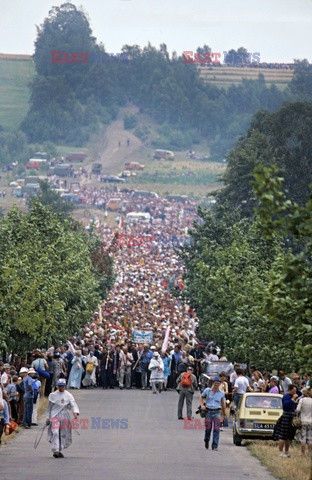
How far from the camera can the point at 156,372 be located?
1969 inches

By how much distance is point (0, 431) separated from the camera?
27594mm

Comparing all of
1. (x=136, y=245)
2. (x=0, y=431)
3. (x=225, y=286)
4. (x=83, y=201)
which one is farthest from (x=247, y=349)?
(x=83, y=201)

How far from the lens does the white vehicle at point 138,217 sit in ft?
541

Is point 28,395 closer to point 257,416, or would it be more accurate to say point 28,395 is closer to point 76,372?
point 257,416

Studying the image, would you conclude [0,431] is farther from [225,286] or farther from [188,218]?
[188,218]

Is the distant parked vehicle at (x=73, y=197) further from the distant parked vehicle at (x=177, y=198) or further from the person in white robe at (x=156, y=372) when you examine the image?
the person in white robe at (x=156, y=372)

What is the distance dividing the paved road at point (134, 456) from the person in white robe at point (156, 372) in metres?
8.90

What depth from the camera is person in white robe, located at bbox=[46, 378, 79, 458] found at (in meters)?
28.6

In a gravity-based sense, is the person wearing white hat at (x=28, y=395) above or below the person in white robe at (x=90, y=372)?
above

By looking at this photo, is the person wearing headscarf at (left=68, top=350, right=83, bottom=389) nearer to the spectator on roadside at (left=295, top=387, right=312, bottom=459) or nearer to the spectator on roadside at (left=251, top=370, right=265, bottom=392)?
the spectator on roadside at (left=251, top=370, right=265, bottom=392)

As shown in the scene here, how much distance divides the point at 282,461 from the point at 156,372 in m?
21.6

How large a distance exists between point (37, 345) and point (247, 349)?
6345 millimetres

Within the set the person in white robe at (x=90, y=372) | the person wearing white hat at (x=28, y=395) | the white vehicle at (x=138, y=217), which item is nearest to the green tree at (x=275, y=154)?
the person in white robe at (x=90, y=372)

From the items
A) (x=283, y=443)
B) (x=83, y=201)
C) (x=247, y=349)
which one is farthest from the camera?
(x=83, y=201)
